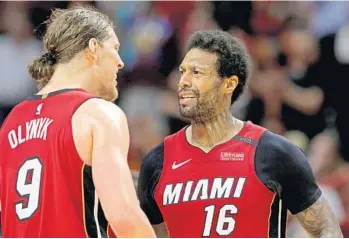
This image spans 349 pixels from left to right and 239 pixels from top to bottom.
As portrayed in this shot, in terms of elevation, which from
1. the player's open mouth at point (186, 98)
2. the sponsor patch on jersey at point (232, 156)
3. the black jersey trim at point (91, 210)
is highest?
the player's open mouth at point (186, 98)

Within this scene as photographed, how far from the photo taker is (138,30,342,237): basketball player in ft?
13.0

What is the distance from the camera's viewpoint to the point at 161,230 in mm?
4156

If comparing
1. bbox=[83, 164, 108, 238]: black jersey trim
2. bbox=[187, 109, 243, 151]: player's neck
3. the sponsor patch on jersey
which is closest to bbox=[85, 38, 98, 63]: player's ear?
bbox=[83, 164, 108, 238]: black jersey trim

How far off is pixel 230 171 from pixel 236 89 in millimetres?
528

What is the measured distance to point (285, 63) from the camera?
6.43m

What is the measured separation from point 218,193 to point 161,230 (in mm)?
391

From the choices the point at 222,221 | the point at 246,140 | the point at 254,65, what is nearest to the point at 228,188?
the point at 222,221

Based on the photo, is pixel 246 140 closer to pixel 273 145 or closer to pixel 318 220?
pixel 273 145

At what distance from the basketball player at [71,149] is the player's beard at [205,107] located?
0.74 m

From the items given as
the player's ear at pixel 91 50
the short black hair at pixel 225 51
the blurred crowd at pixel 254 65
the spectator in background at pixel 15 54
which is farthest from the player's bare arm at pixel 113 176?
the spectator in background at pixel 15 54

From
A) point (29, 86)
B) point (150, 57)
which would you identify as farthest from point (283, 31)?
point (29, 86)

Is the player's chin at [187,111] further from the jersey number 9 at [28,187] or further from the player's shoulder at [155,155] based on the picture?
the jersey number 9 at [28,187]

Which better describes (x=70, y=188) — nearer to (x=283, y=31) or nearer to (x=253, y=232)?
(x=253, y=232)

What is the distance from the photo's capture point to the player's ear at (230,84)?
14.0ft
